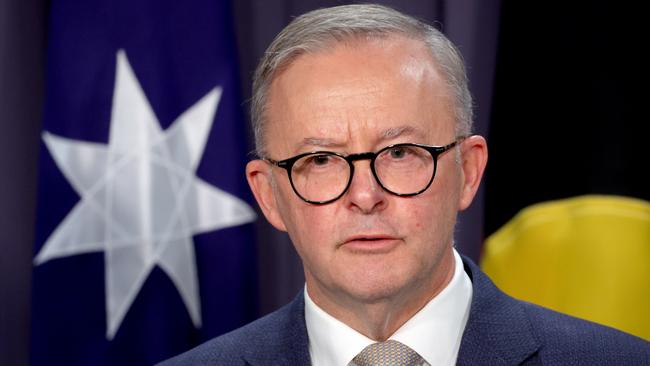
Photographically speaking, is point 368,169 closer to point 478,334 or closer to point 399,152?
point 399,152

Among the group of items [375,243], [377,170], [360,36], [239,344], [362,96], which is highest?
[360,36]

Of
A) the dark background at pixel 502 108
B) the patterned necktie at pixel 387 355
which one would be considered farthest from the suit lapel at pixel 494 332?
the dark background at pixel 502 108

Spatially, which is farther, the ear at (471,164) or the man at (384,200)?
the ear at (471,164)

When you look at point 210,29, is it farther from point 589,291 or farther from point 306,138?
point 589,291

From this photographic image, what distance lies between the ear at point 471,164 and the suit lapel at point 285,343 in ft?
1.45

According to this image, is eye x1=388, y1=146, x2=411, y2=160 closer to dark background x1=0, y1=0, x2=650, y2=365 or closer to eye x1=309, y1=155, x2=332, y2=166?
eye x1=309, y1=155, x2=332, y2=166

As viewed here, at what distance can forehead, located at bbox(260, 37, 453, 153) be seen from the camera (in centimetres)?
215

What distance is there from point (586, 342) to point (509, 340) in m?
0.16

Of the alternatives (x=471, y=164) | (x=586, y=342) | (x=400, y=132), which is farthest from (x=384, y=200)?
(x=586, y=342)

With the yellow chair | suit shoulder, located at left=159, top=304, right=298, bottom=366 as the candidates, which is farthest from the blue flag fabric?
Answer: the yellow chair

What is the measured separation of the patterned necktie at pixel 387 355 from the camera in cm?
219

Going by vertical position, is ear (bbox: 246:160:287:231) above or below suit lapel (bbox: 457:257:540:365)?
above

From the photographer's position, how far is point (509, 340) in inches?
87.5

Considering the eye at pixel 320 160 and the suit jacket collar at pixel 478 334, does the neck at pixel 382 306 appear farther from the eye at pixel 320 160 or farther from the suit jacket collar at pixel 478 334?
the eye at pixel 320 160
